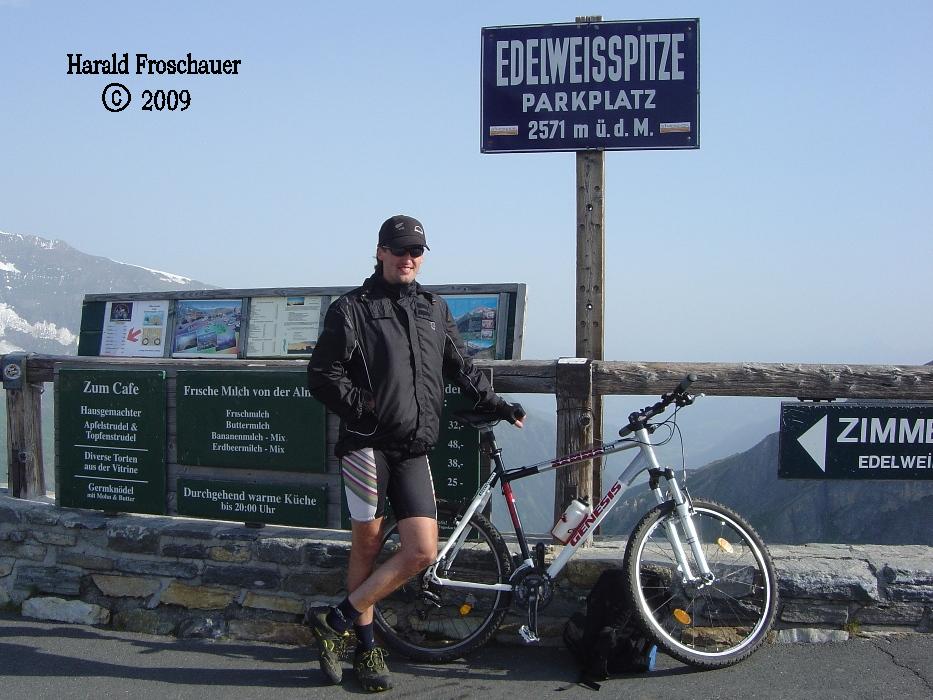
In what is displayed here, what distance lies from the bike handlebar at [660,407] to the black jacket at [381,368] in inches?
40.6

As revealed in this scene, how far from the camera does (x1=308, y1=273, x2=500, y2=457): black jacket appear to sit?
169 inches

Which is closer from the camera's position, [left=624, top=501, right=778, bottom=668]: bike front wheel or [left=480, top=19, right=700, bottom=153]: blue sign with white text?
[left=624, top=501, right=778, bottom=668]: bike front wheel

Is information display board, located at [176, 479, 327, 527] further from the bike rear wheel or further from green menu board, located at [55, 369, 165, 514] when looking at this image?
the bike rear wheel

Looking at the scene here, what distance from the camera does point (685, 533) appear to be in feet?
15.2

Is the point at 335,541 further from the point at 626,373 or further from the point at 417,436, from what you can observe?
the point at 626,373

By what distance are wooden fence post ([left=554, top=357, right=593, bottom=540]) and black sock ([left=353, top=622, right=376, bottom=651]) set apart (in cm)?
125

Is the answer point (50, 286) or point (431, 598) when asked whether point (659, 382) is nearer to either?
point (431, 598)

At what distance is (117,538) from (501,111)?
4.01 m

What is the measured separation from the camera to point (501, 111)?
670cm

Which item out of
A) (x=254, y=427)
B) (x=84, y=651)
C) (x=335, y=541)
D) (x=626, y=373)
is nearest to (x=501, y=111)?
(x=626, y=373)

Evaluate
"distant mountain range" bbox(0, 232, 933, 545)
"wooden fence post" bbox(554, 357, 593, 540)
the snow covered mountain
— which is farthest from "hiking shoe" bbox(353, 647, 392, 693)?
the snow covered mountain

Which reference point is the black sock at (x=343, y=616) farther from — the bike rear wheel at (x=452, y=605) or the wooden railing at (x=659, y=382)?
the wooden railing at (x=659, y=382)

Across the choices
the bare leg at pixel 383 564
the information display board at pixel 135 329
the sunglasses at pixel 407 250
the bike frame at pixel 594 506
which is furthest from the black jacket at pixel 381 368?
the information display board at pixel 135 329

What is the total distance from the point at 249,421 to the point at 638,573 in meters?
2.60
